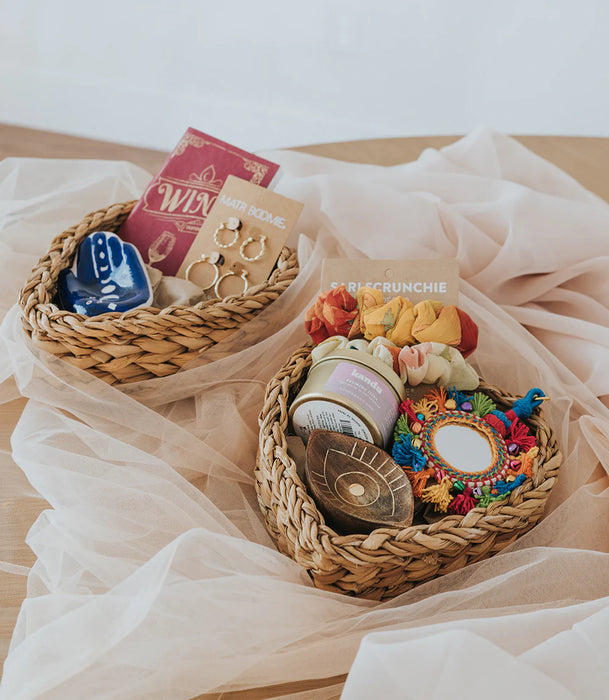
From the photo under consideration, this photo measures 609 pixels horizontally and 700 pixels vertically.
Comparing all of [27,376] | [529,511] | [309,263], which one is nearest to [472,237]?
[309,263]

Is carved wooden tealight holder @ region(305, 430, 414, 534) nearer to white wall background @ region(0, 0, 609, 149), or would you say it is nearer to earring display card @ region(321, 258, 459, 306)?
earring display card @ region(321, 258, 459, 306)

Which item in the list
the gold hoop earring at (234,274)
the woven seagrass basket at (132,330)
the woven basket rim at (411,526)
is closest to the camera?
the woven basket rim at (411,526)

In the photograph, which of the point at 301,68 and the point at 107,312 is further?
the point at 301,68

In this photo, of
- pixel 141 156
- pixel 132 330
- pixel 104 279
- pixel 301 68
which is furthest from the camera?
pixel 141 156

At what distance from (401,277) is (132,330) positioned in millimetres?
359

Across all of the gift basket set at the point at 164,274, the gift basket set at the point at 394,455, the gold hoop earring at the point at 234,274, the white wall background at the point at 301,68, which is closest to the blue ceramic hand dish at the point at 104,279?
the gift basket set at the point at 164,274

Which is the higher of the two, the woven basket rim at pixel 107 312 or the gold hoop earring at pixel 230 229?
the gold hoop earring at pixel 230 229

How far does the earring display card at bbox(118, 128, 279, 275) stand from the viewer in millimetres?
1159

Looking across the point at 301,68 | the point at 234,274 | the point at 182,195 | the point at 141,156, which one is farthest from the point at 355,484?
the point at 141,156

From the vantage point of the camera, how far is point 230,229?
3.73 ft

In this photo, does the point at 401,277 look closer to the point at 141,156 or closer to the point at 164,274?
the point at 164,274

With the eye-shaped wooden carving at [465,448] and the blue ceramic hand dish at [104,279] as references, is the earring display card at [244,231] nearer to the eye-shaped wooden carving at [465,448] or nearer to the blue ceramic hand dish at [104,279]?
the blue ceramic hand dish at [104,279]

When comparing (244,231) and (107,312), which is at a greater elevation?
(244,231)

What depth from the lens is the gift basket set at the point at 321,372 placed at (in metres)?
0.73
